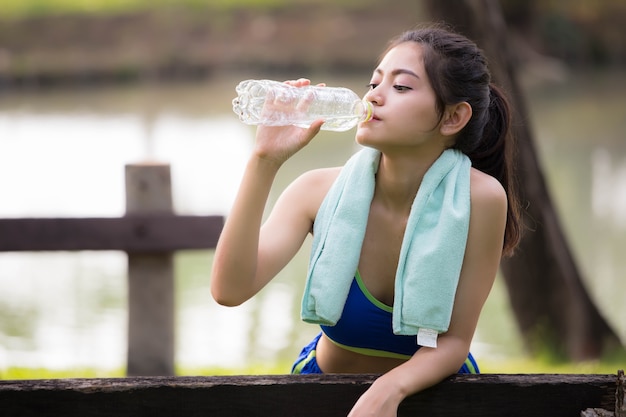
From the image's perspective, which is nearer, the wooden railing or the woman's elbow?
Answer: the woman's elbow

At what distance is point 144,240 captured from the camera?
3293 millimetres

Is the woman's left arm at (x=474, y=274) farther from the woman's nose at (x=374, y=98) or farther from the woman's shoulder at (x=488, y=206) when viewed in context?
the woman's nose at (x=374, y=98)

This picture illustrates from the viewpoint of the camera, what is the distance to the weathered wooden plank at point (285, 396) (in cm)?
162

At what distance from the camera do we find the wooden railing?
3.26 metres

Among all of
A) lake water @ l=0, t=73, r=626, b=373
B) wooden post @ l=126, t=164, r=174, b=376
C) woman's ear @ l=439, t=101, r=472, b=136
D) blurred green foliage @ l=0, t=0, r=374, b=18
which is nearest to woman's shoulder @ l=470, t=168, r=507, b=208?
woman's ear @ l=439, t=101, r=472, b=136

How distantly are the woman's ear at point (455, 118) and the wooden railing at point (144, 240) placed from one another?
1424mm

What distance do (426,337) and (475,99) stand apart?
0.50m

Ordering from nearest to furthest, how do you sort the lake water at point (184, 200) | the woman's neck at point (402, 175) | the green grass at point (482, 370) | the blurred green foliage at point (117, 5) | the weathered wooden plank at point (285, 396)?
the weathered wooden plank at point (285, 396) < the woman's neck at point (402, 175) < the green grass at point (482, 370) < the lake water at point (184, 200) < the blurred green foliage at point (117, 5)

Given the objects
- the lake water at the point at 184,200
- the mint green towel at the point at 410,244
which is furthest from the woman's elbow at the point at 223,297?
the lake water at the point at 184,200

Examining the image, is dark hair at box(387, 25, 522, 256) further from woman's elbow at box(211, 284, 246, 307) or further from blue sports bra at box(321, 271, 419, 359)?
woman's elbow at box(211, 284, 246, 307)

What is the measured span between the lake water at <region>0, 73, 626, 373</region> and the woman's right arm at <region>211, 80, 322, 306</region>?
1.90 meters

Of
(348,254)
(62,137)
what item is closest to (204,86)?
(62,137)

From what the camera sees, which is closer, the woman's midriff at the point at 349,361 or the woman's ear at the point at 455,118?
the woman's ear at the point at 455,118

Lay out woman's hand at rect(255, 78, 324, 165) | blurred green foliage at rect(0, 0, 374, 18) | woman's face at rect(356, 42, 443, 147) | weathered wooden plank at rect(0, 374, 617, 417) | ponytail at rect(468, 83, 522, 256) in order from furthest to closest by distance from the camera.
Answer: blurred green foliage at rect(0, 0, 374, 18)
ponytail at rect(468, 83, 522, 256)
woman's face at rect(356, 42, 443, 147)
woman's hand at rect(255, 78, 324, 165)
weathered wooden plank at rect(0, 374, 617, 417)
